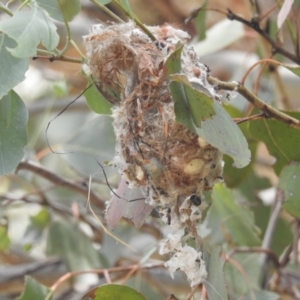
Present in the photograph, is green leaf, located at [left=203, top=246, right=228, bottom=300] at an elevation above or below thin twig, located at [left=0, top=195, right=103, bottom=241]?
above

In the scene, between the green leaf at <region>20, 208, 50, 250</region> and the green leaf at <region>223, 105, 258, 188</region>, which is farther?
the green leaf at <region>20, 208, 50, 250</region>

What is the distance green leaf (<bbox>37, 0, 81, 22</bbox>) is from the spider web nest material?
4 cm

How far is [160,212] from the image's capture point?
759mm

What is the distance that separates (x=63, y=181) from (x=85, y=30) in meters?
1.54

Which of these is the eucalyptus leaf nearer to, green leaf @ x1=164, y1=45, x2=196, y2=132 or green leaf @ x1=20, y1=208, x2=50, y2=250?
green leaf @ x1=164, y1=45, x2=196, y2=132

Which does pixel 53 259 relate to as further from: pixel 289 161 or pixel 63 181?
pixel 289 161

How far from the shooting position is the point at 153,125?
72cm

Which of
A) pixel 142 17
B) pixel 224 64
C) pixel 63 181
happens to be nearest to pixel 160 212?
pixel 63 181

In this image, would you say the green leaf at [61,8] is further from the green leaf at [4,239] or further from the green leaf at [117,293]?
the green leaf at [4,239]

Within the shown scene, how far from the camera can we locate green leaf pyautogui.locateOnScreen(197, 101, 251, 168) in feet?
A: 1.95

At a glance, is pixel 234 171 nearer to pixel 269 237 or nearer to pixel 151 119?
pixel 269 237

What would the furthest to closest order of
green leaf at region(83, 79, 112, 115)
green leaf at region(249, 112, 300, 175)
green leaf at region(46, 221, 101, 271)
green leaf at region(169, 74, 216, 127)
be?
green leaf at region(46, 221, 101, 271) < green leaf at region(249, 112, 300, 175) < green leaf at region(83, 79, 112, 115) < green leaf at region(169, 74, 216, 127)

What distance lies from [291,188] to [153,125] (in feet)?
0.96

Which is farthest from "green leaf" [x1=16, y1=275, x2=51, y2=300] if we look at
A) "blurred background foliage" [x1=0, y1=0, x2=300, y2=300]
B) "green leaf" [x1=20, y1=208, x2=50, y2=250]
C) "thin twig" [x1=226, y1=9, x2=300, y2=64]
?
"green leaf" [x1=20, y1=208, x2=50, y2=250]
